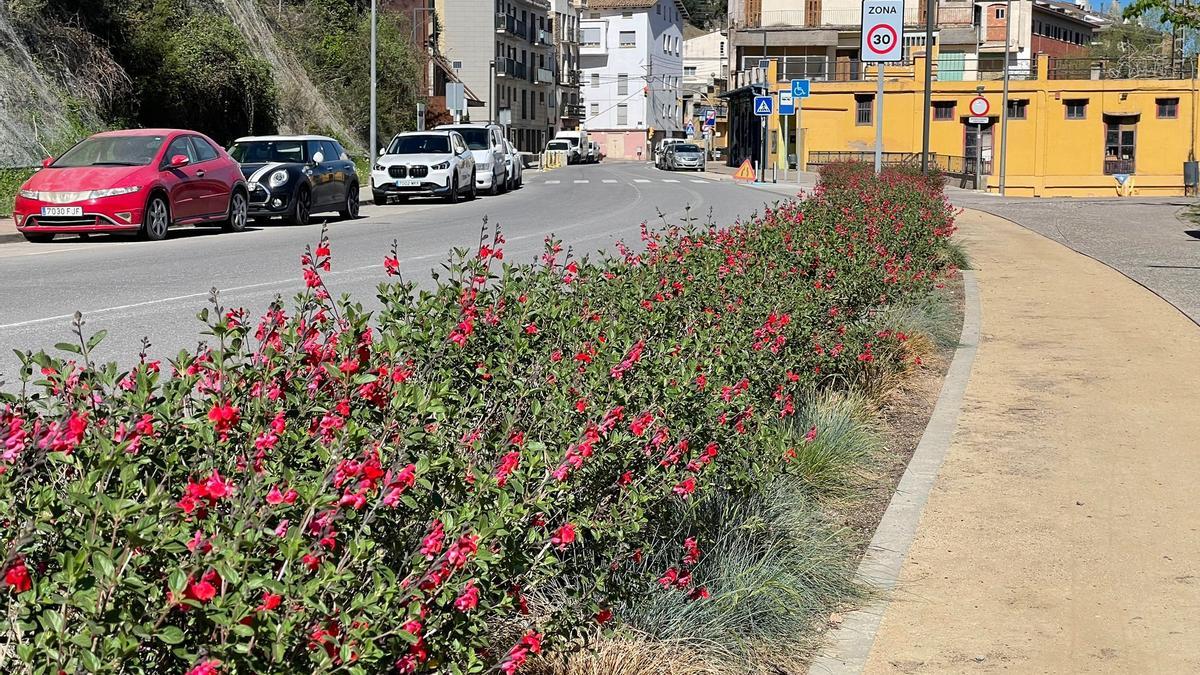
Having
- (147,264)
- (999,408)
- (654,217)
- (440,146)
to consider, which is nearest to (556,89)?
(440,146)

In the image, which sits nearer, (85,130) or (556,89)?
(85,130)

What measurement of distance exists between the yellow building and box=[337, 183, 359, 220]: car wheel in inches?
1537

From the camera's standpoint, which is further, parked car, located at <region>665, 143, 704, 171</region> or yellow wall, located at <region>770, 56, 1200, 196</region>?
parked car, located at <region>665, 143, 704, 171</region>

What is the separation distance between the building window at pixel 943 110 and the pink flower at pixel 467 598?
66849 millimetres

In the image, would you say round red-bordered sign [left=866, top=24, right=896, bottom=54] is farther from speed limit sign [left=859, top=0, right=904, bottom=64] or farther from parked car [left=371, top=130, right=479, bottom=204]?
parked car [left=371, top=130, right=479, bottom=204]

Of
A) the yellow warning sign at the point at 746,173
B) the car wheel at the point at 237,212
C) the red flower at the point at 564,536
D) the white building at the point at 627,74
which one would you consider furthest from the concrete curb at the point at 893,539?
the white building at the point at 627,74

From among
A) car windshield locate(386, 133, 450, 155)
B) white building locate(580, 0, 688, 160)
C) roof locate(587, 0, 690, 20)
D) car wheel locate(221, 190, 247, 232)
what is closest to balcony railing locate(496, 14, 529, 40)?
roof locate(587, 0, 690, 20)

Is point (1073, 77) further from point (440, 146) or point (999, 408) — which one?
point (999, 408)

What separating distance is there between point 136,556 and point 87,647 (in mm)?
196

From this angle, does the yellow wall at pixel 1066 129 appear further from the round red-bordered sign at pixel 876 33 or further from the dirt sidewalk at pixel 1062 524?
the dirt sidewalk at pixel 1062 524

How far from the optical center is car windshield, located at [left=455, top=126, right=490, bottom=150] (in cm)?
3947

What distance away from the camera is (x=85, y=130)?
27406 mm

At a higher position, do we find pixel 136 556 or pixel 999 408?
pixel 136 556

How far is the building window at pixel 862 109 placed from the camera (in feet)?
222
